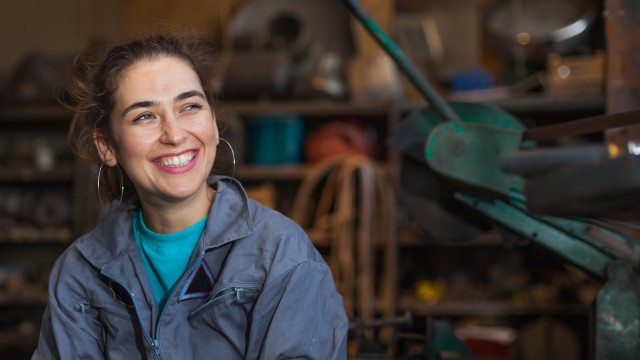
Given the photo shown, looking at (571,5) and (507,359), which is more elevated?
(571,5)

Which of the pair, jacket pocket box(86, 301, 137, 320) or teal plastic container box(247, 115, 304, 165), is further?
teal plastic container box(247, 115, 304, 165)

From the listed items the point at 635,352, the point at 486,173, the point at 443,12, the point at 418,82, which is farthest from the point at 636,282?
the point at 443,12

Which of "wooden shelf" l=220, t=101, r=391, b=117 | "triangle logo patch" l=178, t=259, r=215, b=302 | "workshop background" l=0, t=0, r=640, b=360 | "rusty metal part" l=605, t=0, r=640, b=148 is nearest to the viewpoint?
"triangle logo patch" l=178, t=259, r=215, b=302

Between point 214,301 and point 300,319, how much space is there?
7.6 inches

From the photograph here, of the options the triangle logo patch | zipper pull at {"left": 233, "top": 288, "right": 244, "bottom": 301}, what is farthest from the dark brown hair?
zipper pull at {"left": 233, "top": 288, "right": 244, "bottom": 301}

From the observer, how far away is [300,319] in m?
1.47

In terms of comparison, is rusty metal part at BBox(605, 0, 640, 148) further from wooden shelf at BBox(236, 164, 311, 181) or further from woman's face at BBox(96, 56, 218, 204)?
wooden shelf at BBox(236, 164, 311, 181)

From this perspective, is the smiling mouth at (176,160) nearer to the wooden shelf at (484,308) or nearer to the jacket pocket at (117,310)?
the jacket pocket at (117,310)

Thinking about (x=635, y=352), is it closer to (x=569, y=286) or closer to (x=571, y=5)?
(x=569, y=286)

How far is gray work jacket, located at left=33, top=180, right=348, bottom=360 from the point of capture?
150 cm

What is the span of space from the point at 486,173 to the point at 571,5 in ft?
8.43

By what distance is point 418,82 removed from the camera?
6.16 feet

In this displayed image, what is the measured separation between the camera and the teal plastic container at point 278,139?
404 cm

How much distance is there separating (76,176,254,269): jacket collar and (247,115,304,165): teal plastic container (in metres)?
2.24
